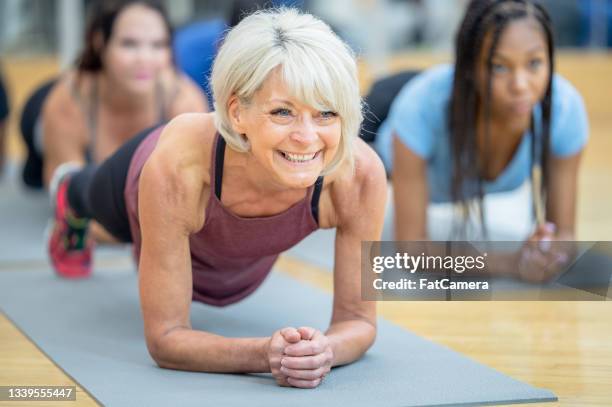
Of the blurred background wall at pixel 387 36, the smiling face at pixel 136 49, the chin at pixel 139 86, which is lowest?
the chin at pixel 139 86

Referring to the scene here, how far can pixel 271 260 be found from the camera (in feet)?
7.43

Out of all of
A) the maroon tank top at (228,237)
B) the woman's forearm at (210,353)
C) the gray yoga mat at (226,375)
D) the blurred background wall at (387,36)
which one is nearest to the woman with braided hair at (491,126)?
the gray yoga mat at (226,375)

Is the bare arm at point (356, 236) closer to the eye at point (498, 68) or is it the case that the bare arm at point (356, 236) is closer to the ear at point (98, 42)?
the eye at point (498, 68)

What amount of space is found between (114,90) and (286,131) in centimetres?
177

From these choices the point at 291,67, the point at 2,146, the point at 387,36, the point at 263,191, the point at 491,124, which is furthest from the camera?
the point at 387,36

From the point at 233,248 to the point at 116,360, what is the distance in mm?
280

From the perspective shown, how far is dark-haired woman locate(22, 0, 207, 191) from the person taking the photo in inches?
132

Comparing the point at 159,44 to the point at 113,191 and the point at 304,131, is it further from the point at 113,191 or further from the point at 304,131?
the point at 304,131

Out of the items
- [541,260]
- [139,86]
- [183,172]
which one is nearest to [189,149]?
[183,172]

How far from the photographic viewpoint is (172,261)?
6.14 ft

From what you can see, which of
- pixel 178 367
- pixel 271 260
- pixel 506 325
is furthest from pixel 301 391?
pixel 506 325

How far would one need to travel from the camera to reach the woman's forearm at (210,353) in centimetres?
182

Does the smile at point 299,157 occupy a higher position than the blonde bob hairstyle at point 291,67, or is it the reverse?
the blonde bob hairstyle at point 291,67

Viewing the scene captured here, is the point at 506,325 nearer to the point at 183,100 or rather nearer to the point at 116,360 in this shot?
the point at 116,360
